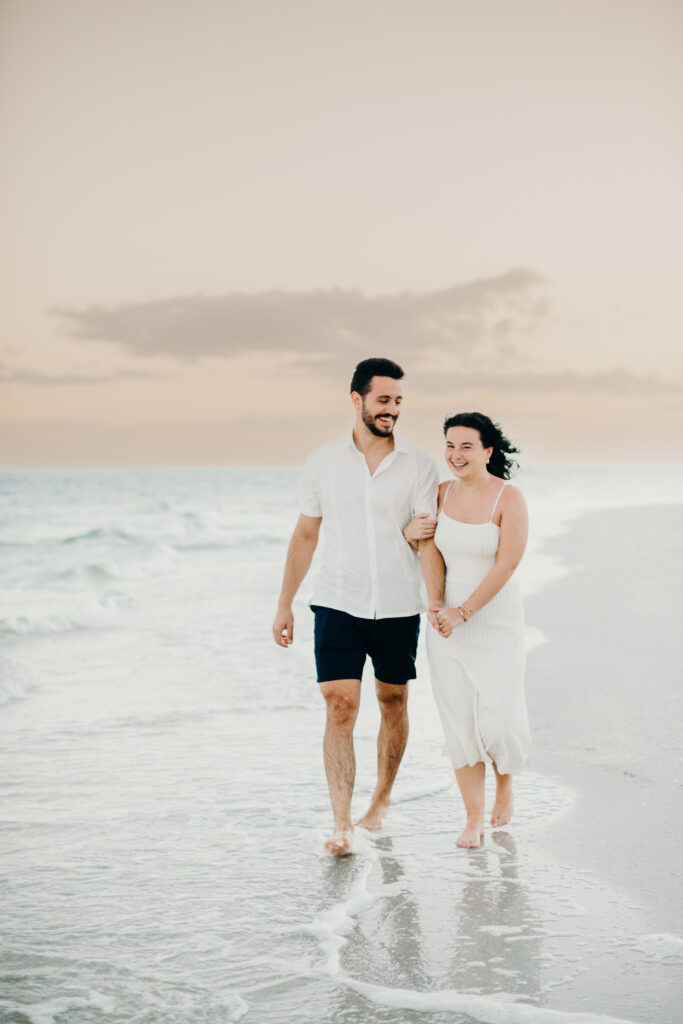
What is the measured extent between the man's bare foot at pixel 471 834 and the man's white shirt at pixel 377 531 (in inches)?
37.8

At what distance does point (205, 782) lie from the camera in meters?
5.26

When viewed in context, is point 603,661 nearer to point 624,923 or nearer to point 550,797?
point 550,797

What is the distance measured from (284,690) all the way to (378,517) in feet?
11.0

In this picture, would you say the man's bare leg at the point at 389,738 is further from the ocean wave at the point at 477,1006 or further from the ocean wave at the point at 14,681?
the ocean wave at the point at 14,681

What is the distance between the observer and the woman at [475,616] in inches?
171

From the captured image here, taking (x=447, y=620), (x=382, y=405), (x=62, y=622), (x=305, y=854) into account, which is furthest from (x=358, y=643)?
(x=62, y=622)

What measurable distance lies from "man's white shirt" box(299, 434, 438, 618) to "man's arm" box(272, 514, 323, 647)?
17 cm

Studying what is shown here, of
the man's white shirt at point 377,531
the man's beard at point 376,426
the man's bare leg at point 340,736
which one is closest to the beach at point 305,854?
the man's bare leg at point 340,736

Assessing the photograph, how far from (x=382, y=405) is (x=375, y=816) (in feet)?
6.25

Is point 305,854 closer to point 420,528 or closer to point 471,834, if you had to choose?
point 471,834

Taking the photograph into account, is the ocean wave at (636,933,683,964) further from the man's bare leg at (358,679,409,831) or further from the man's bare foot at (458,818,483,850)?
the man's bare leg at (358,679,409,831)

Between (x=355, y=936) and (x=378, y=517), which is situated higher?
(x=378, y=517)

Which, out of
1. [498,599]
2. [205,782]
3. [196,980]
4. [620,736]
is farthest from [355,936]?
[620,736]

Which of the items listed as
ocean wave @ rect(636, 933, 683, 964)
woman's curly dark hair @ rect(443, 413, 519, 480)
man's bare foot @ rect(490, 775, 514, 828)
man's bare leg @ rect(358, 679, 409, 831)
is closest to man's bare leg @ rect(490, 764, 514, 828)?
man's bare foot @ rect(490, 775, 514, 828)
